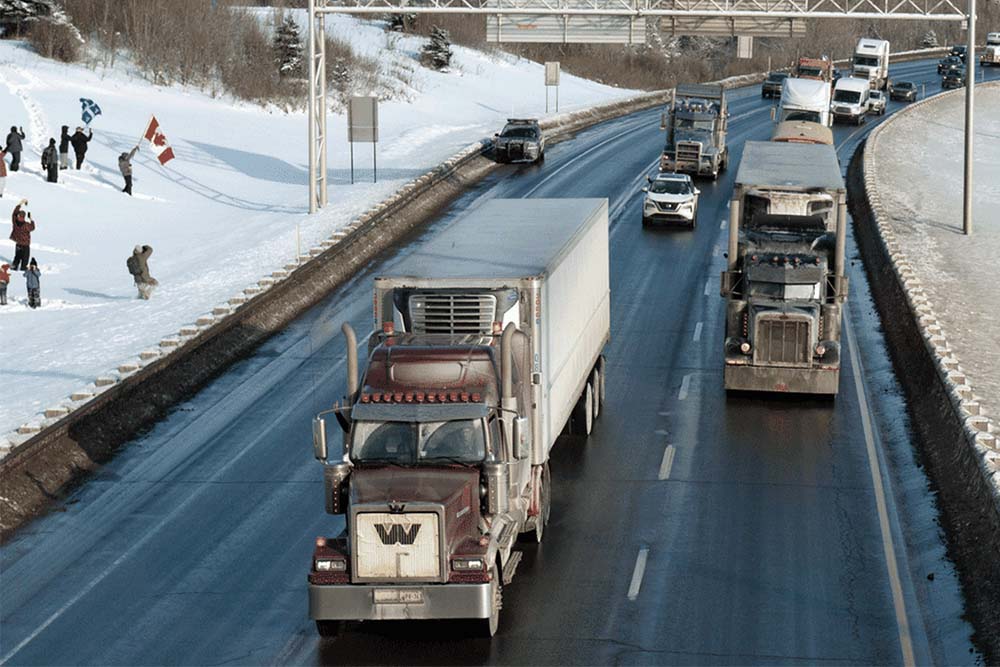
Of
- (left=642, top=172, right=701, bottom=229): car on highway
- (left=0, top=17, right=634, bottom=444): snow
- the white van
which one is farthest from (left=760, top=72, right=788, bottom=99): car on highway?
(left=642, top=172, right=701, bottom=229): car on highway

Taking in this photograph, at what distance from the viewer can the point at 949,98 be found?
92.4 meters

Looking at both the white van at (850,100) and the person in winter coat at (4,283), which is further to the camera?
the white van at (850,100)

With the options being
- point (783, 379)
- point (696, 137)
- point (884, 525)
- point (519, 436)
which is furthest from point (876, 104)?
point (519, 436)

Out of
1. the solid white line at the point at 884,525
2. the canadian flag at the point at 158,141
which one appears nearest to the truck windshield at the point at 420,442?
the solid white line at the point at 884,525

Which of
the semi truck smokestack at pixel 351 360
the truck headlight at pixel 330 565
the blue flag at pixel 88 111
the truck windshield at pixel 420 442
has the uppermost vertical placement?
the blue flag at pixel 88 111

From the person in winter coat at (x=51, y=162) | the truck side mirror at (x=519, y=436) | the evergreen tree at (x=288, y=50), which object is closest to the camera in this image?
the truck side mirror at (x=519, y=436)

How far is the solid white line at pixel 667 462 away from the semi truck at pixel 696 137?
108 feet

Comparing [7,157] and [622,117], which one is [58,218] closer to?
[7,157]

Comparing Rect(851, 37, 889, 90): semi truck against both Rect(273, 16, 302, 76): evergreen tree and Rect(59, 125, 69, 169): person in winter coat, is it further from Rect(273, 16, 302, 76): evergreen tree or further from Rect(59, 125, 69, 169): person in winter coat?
Rect(59, 125, 69, 169): person in winter coat

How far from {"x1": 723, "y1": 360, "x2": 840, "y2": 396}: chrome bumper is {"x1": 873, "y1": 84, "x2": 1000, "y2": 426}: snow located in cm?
267

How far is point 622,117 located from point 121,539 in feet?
208

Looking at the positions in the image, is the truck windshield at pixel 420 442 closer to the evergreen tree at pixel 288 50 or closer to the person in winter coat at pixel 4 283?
the person in winter coat at pixel 4 283

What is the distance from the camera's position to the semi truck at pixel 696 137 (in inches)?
2251

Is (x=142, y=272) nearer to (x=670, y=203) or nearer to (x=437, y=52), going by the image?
(x=670, y=203)
